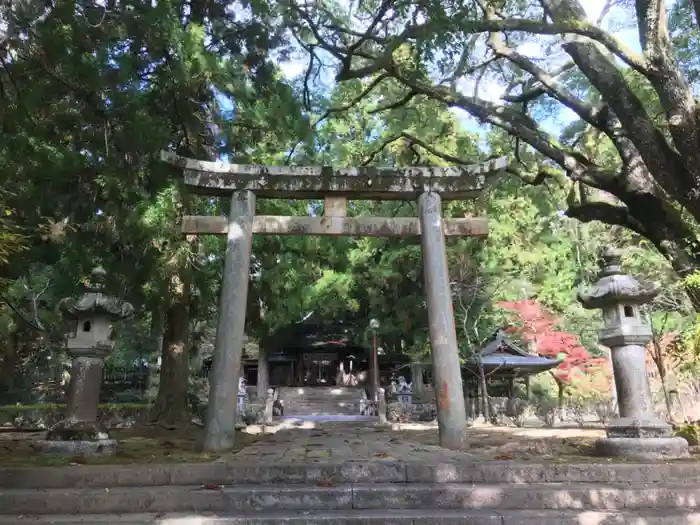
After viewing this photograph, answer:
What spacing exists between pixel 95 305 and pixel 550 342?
15.8 meters

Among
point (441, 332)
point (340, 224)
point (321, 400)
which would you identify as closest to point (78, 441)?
point (340, 224)

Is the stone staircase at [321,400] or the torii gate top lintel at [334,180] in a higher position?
the torii gate top lintel at [334,180]

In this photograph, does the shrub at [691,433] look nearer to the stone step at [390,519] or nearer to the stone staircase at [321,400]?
the stone step at [390,519]

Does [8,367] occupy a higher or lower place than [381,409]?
higher

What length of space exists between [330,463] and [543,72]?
7.53m

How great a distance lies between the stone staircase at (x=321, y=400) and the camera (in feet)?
80.8

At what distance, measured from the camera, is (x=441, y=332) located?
24.0 feet

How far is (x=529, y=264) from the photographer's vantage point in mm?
20844

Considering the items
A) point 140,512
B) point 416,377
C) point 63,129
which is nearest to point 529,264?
point 416,377

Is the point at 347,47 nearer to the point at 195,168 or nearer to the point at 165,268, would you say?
the point at 195,168

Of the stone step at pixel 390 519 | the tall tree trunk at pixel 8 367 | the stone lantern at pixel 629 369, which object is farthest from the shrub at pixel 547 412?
the tall tree trunk at pixel 8 367

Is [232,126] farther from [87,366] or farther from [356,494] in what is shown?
[356,494]

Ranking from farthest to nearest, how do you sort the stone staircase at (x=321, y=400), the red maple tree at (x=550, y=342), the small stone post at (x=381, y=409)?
the stone staircase at (x=321, y=400)
the red maple tree at (x=550, y=342)
the small stone post at (x=381, y=409)

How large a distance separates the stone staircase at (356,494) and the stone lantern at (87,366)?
4.81ft
